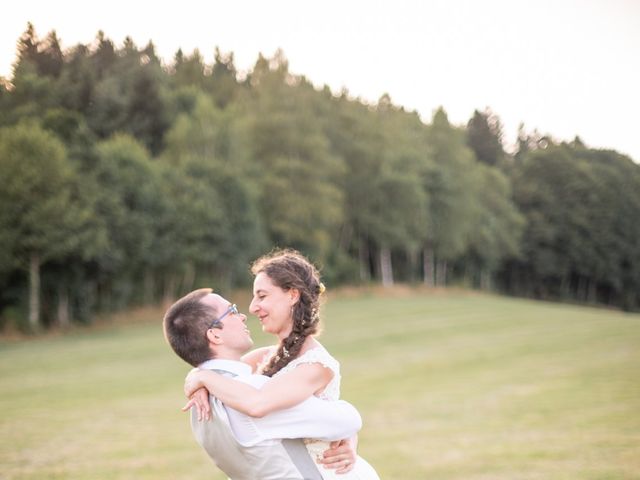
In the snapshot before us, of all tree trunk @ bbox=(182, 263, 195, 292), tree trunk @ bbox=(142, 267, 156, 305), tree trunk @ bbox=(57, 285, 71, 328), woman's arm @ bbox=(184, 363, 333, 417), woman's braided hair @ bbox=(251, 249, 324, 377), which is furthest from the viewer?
tree trunk @ bbox=(182, 263, 195, 292)

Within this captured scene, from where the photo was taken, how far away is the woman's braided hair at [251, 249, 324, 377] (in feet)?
10.9

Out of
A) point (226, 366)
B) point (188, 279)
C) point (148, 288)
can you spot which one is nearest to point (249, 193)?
point (188, 279)

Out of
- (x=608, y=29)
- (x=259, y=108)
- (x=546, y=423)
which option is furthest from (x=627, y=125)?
(x=259, y=108)

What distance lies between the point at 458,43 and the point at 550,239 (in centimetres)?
2968

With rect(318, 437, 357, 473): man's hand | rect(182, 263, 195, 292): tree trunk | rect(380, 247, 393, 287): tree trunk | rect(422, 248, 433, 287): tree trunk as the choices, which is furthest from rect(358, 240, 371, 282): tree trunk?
rect(318, 437, 357, 473): man's hand

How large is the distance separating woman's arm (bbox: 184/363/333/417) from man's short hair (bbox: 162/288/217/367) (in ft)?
0.32

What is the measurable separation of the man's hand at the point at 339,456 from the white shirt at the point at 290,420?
0.11m

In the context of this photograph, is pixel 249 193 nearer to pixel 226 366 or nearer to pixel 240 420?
pixel 226 366

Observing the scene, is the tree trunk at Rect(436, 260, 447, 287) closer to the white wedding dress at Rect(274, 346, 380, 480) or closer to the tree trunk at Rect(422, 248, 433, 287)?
the tree trunk at Rect(422, 248, 433, 287)

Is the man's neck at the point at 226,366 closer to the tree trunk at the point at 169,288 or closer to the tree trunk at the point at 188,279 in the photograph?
the tree trunk at the point at 169,288

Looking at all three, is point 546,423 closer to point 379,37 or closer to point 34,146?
point 34,146

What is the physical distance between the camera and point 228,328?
10.3 ft

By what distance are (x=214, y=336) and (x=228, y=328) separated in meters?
0.07

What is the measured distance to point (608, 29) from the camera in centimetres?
3117
